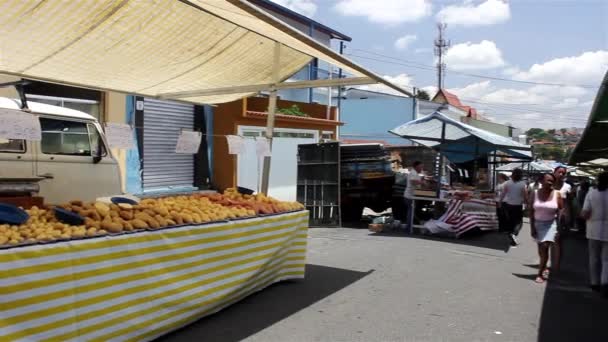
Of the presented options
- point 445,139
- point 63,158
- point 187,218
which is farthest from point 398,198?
point 187,218

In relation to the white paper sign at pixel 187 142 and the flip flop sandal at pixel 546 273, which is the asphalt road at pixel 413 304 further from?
the white paper sign at pixel 187 142

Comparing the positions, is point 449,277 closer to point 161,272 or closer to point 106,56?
point 161,272

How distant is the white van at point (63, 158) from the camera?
5.98 m

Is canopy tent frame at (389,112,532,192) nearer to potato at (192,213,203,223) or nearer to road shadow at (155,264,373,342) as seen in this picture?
road shadow at (155,264,373,342)

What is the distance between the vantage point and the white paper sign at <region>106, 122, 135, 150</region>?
558 centimetres

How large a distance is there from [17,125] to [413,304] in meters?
4.42

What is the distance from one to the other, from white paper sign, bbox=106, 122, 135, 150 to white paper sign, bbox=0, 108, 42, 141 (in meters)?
1.09

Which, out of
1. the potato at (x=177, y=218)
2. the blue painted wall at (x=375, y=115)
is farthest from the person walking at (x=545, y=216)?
the blue painted wall at (x=375, y=115)

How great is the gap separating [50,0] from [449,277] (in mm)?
5988

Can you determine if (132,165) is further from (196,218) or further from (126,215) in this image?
(126,215)

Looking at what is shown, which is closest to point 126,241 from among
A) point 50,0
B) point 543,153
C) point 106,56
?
point 50,0

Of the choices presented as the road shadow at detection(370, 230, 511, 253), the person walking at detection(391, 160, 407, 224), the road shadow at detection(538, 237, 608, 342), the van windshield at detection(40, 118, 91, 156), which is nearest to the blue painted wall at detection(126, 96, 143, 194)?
the van windshield at detection(40, 118, 91, 156)

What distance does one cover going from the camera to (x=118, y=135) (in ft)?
18.6

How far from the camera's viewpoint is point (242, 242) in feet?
17.6
